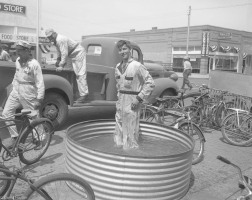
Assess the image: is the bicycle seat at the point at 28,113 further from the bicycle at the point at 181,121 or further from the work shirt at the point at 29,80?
the bicycle at the point at 181,121

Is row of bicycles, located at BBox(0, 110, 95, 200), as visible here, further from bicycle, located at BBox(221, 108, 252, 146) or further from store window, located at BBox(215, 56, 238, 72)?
store window, located at BBox(215, 56, 238, 72)

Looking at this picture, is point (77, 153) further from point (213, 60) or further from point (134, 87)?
point (213, 60)

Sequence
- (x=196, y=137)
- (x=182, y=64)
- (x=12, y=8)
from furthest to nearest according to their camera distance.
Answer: (x=182, y=64) → (x=12, y=8) → (x=196, y=137)

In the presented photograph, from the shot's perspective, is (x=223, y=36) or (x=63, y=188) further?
(x=223, y=36)

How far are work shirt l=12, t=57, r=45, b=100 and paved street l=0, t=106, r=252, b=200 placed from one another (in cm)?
110

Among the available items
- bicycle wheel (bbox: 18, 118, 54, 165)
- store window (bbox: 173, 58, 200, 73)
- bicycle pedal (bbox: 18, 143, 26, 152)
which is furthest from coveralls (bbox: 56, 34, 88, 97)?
store window (bbox: 173, 58, 200, 73)

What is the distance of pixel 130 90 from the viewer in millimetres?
4566

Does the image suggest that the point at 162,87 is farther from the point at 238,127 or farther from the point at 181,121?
the point at 181,121

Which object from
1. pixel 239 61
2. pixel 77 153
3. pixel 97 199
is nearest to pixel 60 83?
pixel 77 153

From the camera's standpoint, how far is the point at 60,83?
19.9 ft

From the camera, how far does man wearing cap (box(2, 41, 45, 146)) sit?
4.77 m

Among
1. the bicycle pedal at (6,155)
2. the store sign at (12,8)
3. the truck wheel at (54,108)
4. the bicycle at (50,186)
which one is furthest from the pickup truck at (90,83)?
the store sign at (12,8)

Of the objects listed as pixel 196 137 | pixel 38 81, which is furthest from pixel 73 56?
pixel 196 137

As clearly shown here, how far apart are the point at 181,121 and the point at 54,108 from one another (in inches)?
105
